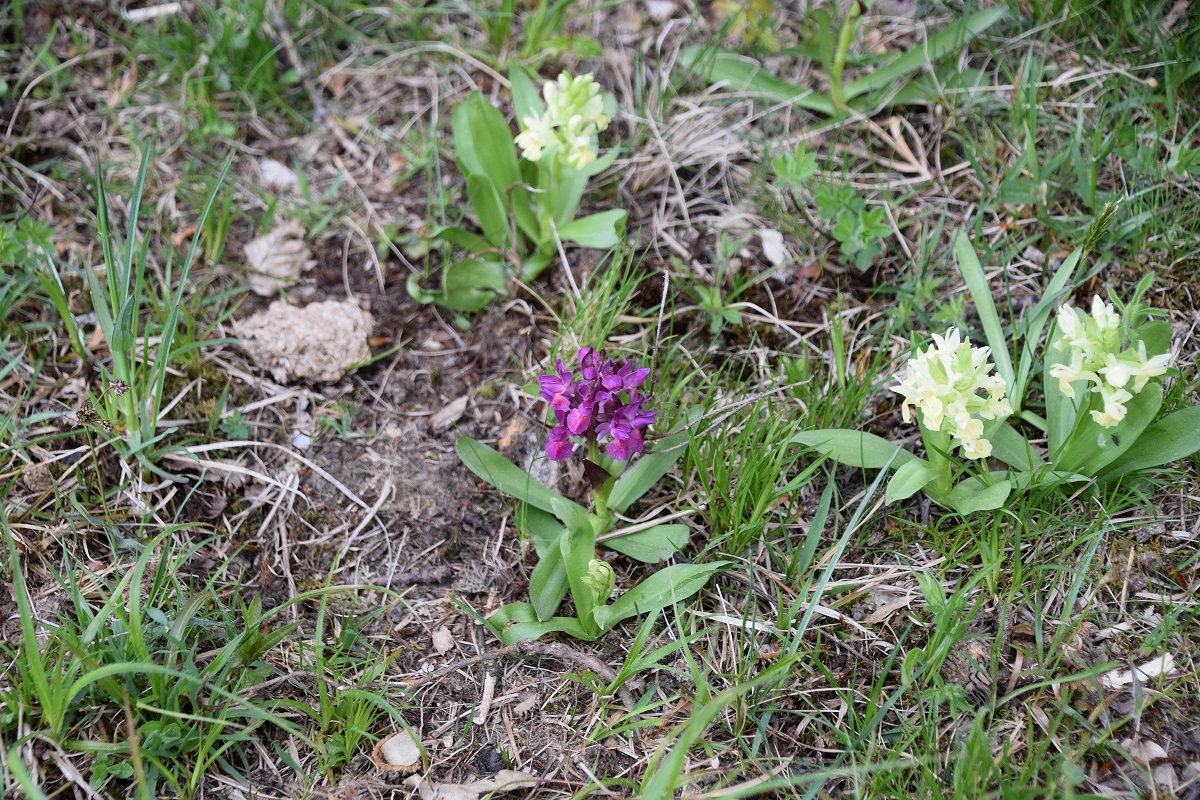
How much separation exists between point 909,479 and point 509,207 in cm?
147

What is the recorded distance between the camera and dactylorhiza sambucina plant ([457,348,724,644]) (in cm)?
196

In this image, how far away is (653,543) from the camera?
2111mm

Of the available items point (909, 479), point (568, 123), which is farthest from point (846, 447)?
point (568, 123)

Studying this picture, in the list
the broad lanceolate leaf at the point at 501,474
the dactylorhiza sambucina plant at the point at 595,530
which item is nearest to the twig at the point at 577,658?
the dactylorhiza sambucina plant at the point at 595,530

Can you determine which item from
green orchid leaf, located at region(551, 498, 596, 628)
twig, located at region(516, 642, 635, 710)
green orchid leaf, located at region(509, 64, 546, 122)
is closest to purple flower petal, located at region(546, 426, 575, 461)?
green orchid leaf, located at region(551, 498, 596, 628)

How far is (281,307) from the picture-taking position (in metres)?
2.63

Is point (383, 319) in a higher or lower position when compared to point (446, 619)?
higher

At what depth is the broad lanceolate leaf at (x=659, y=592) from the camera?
193 centimetres

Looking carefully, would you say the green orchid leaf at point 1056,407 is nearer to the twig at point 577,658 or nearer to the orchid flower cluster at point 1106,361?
the orchid flower cluster at point 1106,361

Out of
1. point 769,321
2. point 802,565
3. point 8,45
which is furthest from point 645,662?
point 8,45

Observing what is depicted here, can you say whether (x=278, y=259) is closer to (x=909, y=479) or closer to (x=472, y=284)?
(x=472, y=284)

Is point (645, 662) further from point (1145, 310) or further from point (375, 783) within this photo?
point (1145, 310)

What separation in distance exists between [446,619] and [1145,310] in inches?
69.5

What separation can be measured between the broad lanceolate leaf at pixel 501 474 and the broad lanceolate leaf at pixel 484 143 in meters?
0.92
